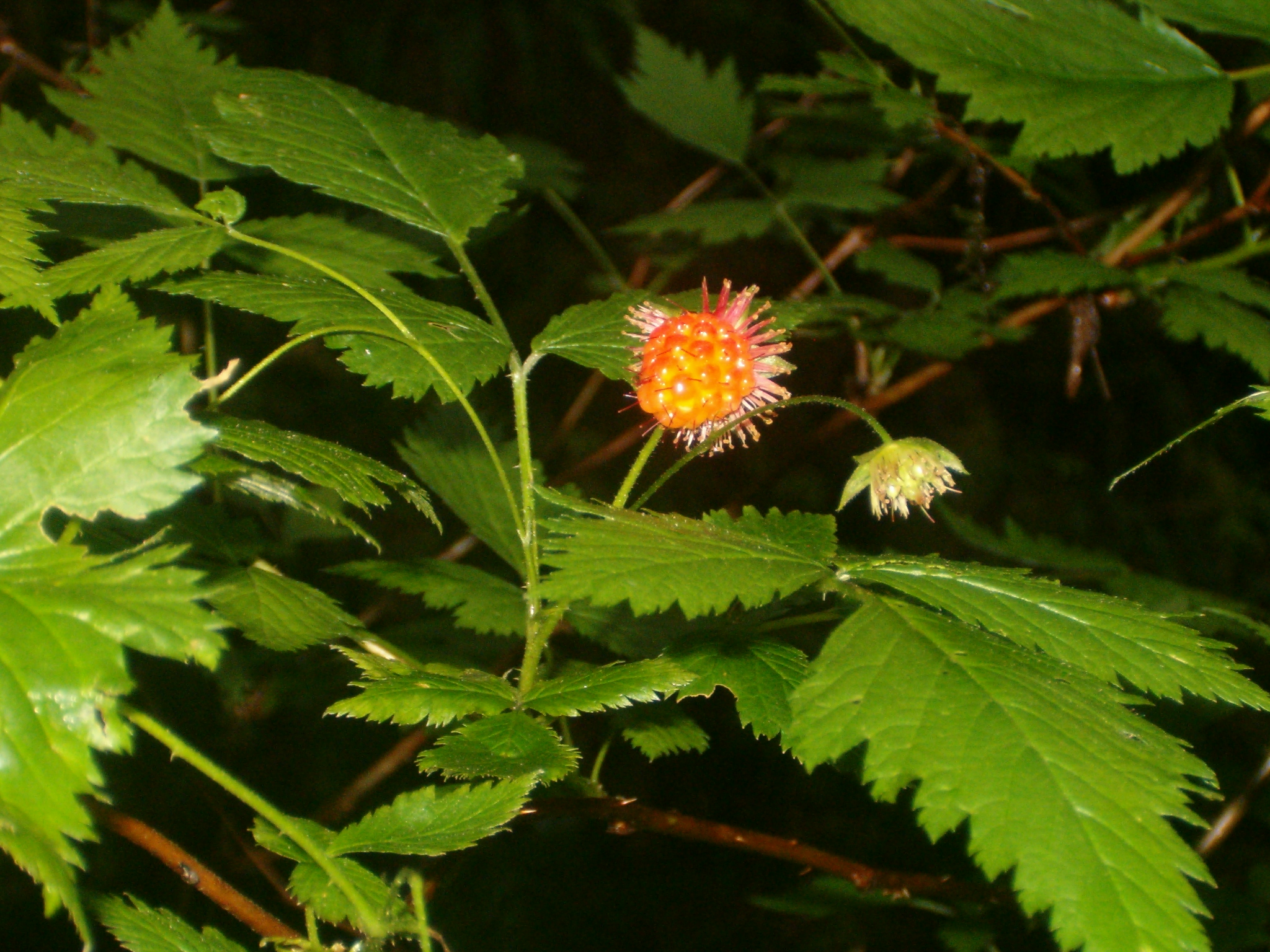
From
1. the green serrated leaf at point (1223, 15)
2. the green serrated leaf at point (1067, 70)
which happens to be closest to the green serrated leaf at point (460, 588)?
the green serrated leaf at point (1067, 70)

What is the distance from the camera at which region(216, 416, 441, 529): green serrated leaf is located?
0.79 m

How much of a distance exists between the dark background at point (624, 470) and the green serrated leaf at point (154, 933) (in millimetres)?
306

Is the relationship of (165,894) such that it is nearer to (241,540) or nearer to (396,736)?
(396,736)

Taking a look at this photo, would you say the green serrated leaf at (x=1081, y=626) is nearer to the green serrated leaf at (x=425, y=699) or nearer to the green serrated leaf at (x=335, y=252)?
the green serrated leaf at (x=425, y=699)

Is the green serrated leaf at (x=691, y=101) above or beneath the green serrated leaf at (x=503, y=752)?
above

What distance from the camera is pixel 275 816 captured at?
28.5 inches

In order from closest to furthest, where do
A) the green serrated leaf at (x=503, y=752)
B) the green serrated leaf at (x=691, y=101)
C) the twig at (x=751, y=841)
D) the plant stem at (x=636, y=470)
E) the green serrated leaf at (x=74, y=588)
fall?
the green serrated leaf at (x=74, y=588)
the green serrated leaf at (x=503, y=752)
the plant stem at (x=636, y=470)
the twig at (x=751, y=841)
the green serrated leaf at (x=691, y=101)

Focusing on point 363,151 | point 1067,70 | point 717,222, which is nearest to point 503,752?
point 363,151

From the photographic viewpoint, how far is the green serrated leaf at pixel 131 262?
2.86 feet

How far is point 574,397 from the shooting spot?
4270mm

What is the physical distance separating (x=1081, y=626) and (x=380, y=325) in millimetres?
674

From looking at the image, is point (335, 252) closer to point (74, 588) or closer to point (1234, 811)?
point (74, 588)

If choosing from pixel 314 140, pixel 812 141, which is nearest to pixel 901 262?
pixel 812 141

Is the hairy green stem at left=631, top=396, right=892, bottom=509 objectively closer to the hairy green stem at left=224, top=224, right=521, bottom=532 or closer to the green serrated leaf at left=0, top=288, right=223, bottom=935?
the hairy green stem at left=224, top=224, right=521, bottom=532
